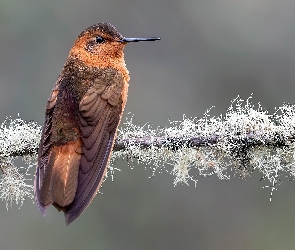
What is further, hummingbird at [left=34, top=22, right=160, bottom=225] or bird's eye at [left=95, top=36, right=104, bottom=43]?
bird's eye at [left=95, top=36, right=104, bottom=43]

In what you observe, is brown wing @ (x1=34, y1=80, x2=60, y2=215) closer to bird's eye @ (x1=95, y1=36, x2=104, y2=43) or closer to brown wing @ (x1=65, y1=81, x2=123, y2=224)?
brown wing @ (x1=65, y1=81, x2=123, y2=224)

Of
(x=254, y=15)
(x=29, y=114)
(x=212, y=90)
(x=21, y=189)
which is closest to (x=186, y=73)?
(x=212, y=90)

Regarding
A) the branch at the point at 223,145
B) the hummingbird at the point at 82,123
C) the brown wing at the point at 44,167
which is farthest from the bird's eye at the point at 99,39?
the branch at the point at 223,145

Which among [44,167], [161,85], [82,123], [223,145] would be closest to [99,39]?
[82,123]

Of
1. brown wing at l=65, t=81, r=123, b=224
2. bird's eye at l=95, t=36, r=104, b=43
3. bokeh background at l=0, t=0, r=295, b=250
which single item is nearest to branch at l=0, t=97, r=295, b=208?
brown wing at l=65, t=81, r=123, b=224

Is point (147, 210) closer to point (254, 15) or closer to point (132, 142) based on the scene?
point (254, 15)

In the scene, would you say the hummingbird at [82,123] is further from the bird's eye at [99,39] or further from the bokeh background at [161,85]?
the bokeh background at [161,85]

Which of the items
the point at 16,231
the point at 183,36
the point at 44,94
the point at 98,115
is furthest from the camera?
the point at 183,36
